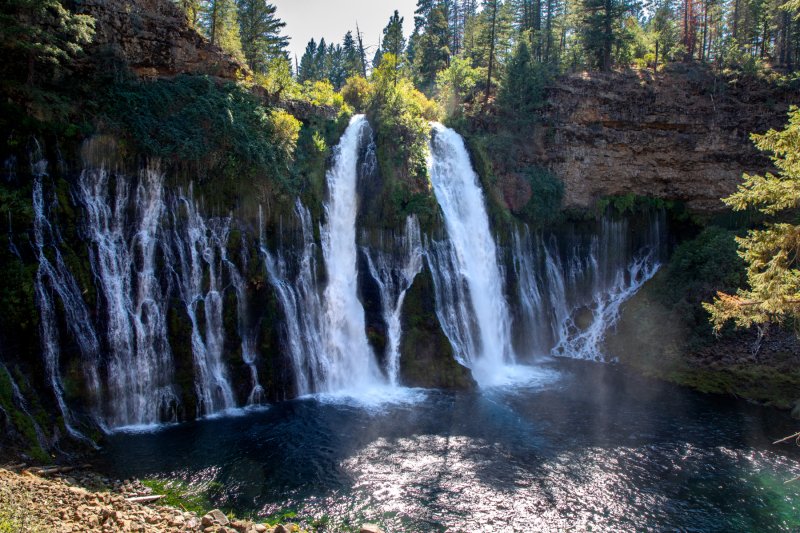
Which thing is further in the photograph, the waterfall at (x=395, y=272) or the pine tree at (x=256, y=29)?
the pine tree at (x=256, y=29)

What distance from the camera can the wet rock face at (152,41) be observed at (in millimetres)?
19656

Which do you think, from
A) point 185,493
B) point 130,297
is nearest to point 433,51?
point 130,297

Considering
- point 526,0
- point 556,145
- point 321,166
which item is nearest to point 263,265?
point 321,166

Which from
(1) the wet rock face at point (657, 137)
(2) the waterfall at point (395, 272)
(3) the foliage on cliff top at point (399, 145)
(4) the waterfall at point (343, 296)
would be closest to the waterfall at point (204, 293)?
(4) the waterfall at point (343, 296)

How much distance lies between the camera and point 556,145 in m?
30.6

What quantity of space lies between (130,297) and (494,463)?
12.6 m

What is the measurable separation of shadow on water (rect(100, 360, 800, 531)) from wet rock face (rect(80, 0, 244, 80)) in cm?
1445

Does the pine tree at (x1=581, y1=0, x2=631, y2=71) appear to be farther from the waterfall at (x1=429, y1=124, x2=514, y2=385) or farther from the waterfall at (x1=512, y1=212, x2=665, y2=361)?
the waterfall at (x1=429, y1=124, x2=514, y2=385)

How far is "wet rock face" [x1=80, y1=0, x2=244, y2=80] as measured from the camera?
774 inches

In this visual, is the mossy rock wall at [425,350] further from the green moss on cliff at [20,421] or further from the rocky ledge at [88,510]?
the green moss on cliff at [20,421]

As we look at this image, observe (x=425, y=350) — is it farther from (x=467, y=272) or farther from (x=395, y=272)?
(x=467, y=272)

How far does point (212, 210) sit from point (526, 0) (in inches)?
1563

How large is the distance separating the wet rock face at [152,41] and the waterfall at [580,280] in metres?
17.2

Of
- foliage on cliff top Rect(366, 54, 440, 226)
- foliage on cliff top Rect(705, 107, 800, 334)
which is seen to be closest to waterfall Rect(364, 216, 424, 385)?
foliage on cliff top Rect(366, 54, 440, 226)
